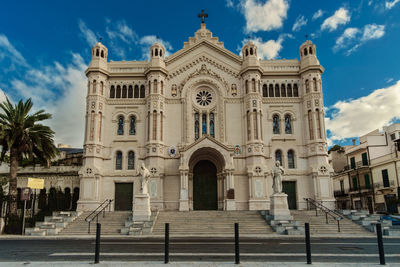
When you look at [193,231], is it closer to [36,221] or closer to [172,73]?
[36,221]

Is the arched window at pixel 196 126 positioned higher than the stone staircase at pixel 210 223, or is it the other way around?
the arched window at pixel 196 126

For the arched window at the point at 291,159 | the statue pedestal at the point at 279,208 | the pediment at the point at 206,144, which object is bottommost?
the statue pedestal at the point at 279,208

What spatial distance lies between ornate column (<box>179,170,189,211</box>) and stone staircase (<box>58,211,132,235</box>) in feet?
17.4

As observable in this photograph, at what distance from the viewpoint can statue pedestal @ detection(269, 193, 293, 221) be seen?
75.9 ft

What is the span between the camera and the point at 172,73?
34.4 meters

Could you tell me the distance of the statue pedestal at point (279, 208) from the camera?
23133 mm

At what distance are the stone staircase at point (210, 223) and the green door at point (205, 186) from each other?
6074 millimetres

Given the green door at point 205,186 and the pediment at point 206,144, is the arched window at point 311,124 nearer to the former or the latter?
the pediment at point 206,144

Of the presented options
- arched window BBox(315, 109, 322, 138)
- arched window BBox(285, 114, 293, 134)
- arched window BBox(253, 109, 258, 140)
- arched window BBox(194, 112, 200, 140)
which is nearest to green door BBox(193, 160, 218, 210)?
arched window BBox(194, 112, 200, 140)

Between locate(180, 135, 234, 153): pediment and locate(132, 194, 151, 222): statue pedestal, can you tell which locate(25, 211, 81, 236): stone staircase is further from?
locate(180, 135, 234, 153): pediment

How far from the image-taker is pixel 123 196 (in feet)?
102

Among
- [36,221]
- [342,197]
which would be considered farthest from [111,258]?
[342,197]

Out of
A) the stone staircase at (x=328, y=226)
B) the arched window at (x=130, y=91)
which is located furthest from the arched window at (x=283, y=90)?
the arched window at (x=130, y=91)

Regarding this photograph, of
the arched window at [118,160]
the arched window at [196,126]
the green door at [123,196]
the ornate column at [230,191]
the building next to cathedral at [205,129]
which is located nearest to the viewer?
the ornate column at [230,191]
